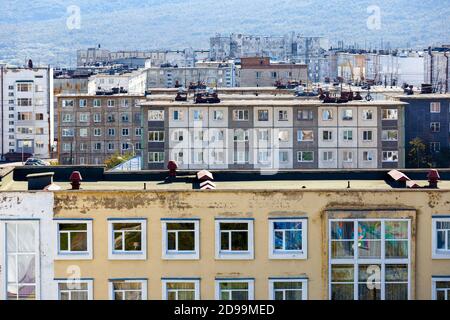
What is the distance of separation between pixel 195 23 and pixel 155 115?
475ft

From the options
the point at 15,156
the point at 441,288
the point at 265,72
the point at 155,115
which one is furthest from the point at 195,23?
the point at 441,288

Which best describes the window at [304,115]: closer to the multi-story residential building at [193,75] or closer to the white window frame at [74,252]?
the white window frame at [74,252]

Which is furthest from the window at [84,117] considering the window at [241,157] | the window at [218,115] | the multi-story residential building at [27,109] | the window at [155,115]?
the window at [241,157]

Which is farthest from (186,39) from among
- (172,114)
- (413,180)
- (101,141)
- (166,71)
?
(413,180)

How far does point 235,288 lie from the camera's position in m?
10.0

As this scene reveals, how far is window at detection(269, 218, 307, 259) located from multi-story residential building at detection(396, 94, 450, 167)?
1065 inches

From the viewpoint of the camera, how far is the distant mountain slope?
14112 cm

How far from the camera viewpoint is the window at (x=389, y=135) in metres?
33.6

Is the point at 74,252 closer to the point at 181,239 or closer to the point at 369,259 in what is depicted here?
the point at 181,239

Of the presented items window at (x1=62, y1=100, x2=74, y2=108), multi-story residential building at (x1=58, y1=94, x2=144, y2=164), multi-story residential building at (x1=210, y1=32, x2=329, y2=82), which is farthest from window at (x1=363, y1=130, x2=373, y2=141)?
multi-story residential building at (x1=210, y1=32, x2=329, y2=82)

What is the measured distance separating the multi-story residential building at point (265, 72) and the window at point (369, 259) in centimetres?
4701

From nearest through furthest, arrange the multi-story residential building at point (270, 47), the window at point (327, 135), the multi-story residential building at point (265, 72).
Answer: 1. the window at point (327, 135)
2. the multi-story residential building at point (265, 72)
3. the multi-story residential building at point (270, 47)

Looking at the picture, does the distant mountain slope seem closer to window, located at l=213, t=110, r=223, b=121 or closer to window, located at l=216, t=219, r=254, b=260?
window, located at l=213, t=110, r=223, b=121
